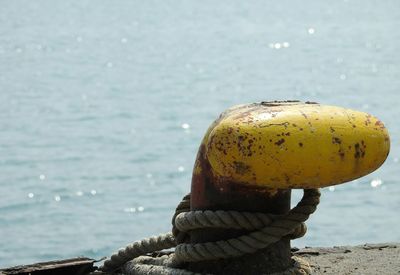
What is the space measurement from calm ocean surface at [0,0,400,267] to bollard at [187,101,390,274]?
481 cm

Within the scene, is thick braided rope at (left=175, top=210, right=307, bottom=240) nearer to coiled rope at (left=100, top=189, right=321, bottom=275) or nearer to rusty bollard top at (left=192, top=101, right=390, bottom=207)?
coiled rope at (left=100, top=189, right=321, bottom=275)

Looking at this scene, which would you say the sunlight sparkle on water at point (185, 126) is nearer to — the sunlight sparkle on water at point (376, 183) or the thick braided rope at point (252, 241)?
the sunlight sparkle on water at point (376, 183)

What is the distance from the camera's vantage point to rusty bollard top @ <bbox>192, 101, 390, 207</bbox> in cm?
308

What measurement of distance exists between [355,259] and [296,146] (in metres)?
1.10

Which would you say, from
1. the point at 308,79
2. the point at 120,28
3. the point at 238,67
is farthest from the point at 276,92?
the point at 120,28

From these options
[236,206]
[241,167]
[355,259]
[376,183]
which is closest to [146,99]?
[376,183]

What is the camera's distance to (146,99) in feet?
52.9

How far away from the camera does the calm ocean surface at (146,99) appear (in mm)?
9188

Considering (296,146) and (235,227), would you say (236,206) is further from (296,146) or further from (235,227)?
(296,146)

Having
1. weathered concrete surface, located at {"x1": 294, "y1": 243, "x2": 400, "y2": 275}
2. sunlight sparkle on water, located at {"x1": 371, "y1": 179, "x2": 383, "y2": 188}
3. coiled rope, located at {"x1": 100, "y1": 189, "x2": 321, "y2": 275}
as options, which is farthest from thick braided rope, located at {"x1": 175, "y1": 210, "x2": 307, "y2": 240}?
sunlight sparkle on water, located at {"x1": 371, "y1": 179, "x2": 383, "y2": 188}

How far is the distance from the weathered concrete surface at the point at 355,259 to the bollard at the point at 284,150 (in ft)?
2.06

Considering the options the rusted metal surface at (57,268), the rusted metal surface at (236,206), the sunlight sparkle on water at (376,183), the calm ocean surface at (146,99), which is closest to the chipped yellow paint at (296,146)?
the rusted metal surface at (236,206)

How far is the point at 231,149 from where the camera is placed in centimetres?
313

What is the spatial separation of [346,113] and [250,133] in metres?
0.29
